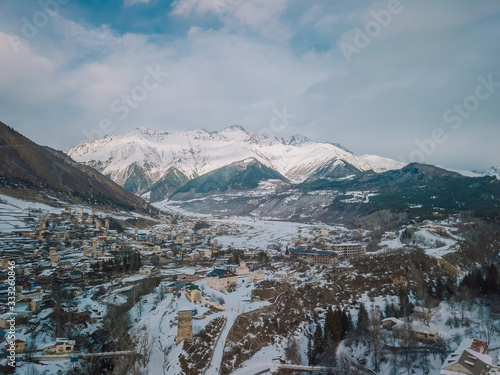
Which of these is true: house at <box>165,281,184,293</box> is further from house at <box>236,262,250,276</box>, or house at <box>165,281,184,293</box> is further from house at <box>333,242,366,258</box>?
house at <box>333,242,366,258</box>

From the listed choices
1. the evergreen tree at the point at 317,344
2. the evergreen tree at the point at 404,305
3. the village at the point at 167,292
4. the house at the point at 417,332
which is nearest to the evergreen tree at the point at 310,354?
the evergreen tree at the point at 317,344

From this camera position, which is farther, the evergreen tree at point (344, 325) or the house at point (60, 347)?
the evergreen tree at point (344, 325)

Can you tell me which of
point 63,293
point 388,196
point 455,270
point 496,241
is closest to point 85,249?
point 63,293

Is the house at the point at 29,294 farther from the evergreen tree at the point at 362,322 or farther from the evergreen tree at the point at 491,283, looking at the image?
the evergreen tree at the point at 491,283

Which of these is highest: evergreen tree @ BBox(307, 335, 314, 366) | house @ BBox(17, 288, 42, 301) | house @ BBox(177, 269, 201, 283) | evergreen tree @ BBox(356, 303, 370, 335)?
house @ BBox(177, 269, 201, 283)

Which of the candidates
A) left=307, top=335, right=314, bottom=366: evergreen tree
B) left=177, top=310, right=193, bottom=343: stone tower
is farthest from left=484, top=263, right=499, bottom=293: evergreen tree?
left=177, top=310, right=193, bottom=343: stone tower

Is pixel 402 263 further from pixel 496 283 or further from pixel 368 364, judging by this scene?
pixel 368 364
